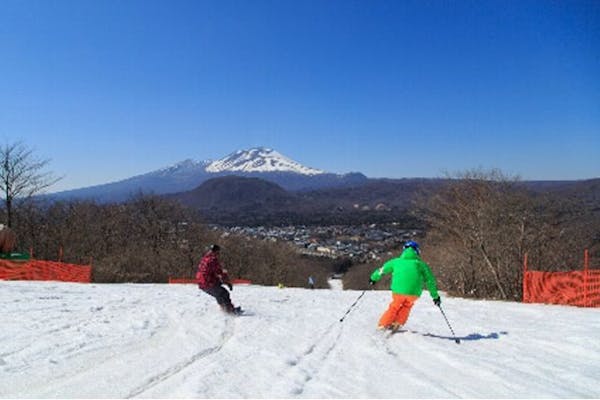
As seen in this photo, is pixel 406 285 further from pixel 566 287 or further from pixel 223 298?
pixel 566 287

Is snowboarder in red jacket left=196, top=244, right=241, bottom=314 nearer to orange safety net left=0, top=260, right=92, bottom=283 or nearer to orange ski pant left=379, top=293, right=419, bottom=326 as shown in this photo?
orange ski pant left=379, top=293, right=419, bottom=326

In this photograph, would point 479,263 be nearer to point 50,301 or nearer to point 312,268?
point 50,301

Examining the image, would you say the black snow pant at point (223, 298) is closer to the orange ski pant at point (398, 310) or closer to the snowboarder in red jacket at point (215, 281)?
the snowboarder in red jacket at point (215, 281)

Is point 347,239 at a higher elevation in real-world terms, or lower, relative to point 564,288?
lower

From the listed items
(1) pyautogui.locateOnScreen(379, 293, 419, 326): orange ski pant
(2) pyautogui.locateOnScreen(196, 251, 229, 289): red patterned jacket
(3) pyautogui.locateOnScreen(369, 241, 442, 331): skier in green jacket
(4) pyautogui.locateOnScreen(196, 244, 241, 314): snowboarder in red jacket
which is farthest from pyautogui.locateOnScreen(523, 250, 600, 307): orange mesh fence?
(2) pyautogui.locateOnScreen(196, 251, 229, 289): red patterned jacket

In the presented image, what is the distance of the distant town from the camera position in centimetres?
10615

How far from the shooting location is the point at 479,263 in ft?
73.7

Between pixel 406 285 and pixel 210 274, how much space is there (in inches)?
193

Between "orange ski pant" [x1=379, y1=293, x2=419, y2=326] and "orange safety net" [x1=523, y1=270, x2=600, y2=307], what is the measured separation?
26.3 feet

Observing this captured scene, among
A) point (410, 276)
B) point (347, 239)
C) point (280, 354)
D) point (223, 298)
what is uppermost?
point (410, 276)

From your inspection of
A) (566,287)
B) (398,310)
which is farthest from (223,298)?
(566,287)

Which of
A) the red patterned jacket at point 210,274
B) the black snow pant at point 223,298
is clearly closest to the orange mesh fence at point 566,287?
the black snow pant at point 223,298

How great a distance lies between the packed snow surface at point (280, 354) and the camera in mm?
5645

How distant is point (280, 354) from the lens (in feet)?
24.7
